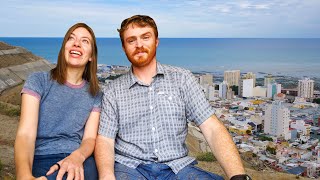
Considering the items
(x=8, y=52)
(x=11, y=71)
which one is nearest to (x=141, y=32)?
(x=11, y=71)

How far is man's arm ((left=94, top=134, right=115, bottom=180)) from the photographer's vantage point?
246 centimetres

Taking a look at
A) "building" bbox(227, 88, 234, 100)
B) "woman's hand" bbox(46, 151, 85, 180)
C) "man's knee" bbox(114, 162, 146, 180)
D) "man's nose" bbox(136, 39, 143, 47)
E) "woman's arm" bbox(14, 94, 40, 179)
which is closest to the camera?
"woman's hand" bbox(46, 151, 85, 180)

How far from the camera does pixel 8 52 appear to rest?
78.8 feet

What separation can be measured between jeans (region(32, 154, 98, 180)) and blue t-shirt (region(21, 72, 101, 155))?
0.04m

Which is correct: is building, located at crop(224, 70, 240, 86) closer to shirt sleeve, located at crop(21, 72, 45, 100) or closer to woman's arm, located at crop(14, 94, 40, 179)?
shirt sleeve, located at crop(21, 72, 45, 100)

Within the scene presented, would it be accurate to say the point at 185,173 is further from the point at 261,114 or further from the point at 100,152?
the point at 261,114

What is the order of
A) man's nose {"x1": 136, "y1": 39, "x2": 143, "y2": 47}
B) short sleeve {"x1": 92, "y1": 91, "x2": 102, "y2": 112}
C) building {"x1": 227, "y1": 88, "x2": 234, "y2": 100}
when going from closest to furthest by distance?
man's nose {"x1": 136, "y1": 39, "x2": 143, "y2": 47}
short sleeve {"x1": 92, "y1": 91, "x2": 102, "y2": 112}
building {"x1": 227, "y1": 88, "x2": 234, "y2": 100}

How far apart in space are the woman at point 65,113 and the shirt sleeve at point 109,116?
0.19 feet

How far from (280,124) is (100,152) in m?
25.2

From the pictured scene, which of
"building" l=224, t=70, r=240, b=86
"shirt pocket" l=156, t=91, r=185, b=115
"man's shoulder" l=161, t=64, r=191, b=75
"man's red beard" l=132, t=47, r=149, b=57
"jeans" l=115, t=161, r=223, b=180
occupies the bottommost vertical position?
"building" l=224, t=70, r=240, b=86

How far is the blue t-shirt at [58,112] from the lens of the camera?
8.54 feet

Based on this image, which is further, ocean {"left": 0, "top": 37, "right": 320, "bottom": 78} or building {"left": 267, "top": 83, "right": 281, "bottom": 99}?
ocean {"left": 0, "top": 37, "right": 320, "bottom": 78}

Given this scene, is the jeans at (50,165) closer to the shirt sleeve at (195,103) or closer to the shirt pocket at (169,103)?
the shirt pocket at (169,103)

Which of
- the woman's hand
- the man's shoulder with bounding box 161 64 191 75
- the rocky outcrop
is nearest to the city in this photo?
the rocky outcrop
